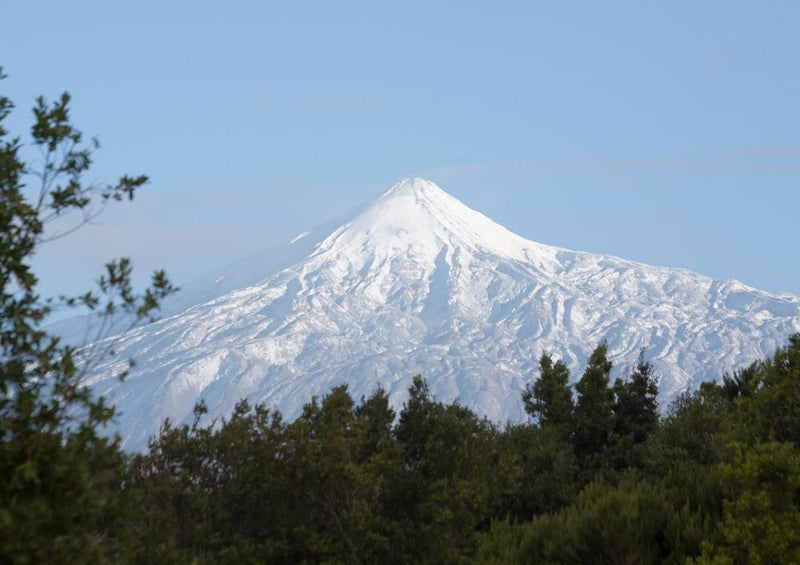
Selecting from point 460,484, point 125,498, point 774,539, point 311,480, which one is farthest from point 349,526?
point 125,498

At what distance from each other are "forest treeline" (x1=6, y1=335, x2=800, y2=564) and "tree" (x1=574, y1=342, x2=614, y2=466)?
667 cm

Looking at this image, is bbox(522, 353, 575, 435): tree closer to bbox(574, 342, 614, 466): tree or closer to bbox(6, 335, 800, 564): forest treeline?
bbox(574, 342, 614, 466): tree

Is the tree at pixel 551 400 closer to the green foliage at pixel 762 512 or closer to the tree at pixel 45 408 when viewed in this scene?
the green foliage at pixel 762 512

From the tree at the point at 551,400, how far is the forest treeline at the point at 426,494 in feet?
24.5

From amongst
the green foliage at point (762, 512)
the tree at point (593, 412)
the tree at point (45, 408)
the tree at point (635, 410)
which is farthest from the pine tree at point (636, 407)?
the tree at point (45, 408)

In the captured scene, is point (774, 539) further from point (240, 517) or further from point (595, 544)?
point (240, 517)

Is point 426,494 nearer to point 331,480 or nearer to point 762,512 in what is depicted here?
point 331,480

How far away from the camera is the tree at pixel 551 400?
137ft

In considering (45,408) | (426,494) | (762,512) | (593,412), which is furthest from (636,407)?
(45,408)

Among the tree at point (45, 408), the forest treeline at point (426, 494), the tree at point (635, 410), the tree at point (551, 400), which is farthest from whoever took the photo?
the tree at point (551, 400)

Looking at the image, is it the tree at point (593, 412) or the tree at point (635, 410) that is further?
the tree at point (593, 412)

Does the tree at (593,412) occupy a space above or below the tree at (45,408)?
below

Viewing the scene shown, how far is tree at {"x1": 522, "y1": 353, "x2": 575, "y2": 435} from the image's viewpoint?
41.8 metres

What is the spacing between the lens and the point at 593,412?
136 ft
